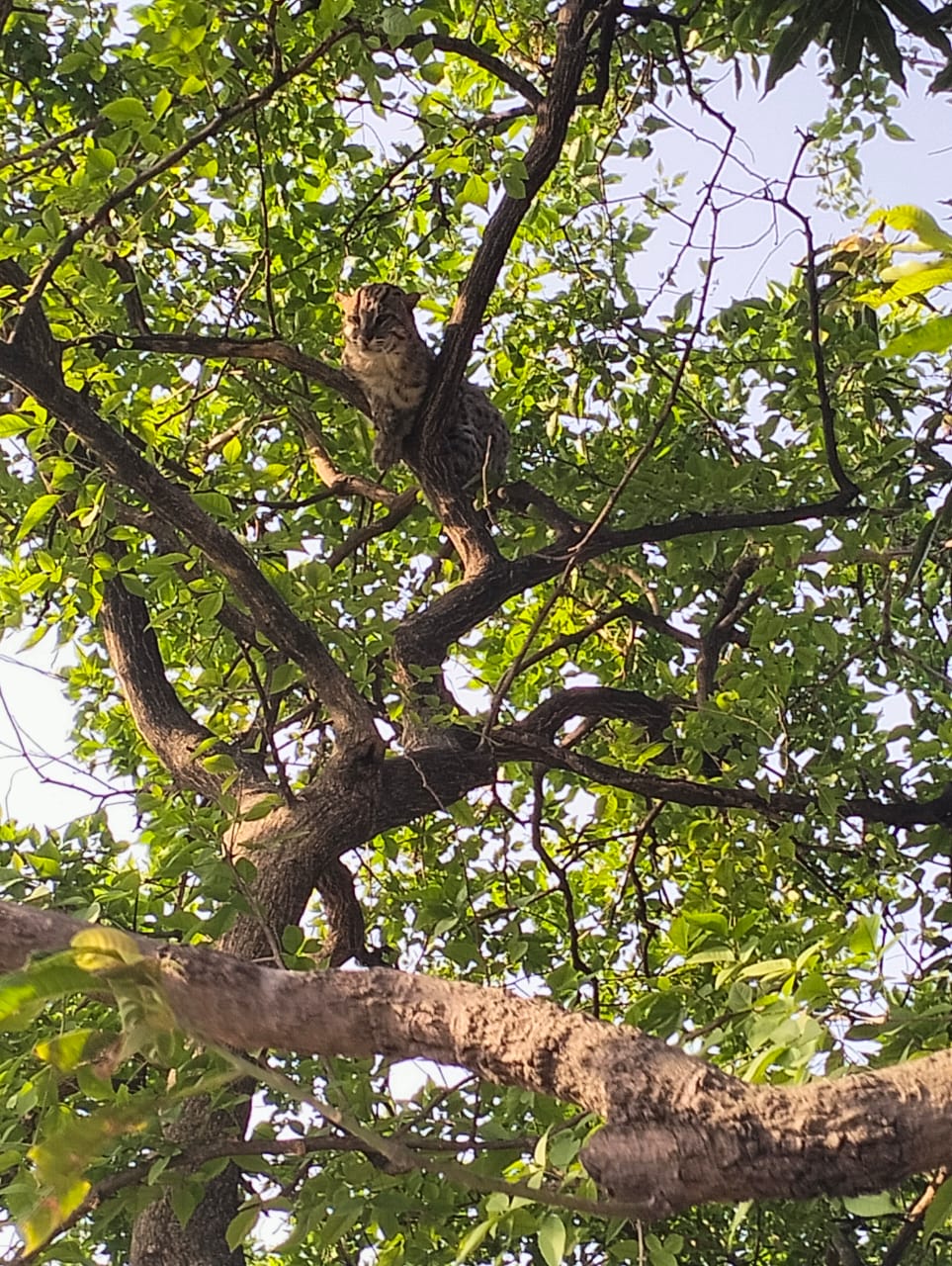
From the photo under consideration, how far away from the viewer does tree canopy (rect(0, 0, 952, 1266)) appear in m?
1.31

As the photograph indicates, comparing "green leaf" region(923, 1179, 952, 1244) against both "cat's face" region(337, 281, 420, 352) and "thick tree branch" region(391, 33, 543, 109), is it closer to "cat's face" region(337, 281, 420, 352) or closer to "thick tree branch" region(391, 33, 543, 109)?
"thick tree branch" region(391, 33, 543, 109)

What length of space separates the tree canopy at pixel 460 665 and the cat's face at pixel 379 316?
0.12 meters

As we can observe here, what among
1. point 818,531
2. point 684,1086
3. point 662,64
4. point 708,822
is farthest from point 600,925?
point 684,1086

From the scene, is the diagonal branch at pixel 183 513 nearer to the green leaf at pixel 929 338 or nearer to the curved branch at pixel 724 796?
the curved branch at pixel 724 796

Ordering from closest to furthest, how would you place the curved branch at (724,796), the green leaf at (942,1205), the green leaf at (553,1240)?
the green leaf at (942,1205) → the green leaf at (553,1240) → the curved branch at (724,796)

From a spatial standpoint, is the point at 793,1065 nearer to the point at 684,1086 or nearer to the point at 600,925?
the point at 684,1086

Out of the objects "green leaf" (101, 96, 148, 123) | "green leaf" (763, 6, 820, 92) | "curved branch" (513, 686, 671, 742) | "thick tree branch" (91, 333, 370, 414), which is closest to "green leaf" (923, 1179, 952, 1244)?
"green leaf" (763, 6, 820, 92)

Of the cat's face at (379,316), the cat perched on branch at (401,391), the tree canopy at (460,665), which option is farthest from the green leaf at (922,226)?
the cat's face at (379,316)

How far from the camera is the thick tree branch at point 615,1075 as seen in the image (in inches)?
41.3

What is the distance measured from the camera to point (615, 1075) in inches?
46.0

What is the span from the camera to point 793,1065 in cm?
156

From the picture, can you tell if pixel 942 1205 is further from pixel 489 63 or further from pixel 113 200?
pixel 489 63

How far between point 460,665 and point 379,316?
1392mm

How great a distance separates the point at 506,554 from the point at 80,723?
1850 mm
